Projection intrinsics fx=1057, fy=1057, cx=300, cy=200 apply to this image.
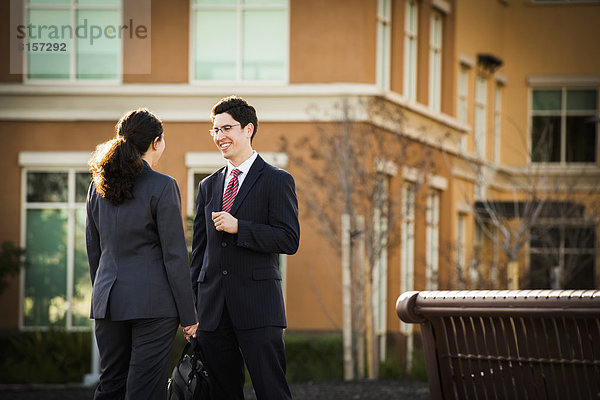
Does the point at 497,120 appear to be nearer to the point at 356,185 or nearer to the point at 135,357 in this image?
the point at 356,185

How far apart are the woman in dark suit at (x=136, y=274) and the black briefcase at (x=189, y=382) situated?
0.11m

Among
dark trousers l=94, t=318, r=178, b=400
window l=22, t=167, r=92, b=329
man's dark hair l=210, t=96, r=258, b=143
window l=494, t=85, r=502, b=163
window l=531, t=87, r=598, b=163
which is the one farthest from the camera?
window l=531, t=87, r=598, b=163

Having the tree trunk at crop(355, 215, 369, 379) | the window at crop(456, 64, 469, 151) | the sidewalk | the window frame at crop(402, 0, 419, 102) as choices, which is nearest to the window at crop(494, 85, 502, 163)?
the window at crop(456, 64, 469, 151)

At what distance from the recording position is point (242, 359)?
18.0ft

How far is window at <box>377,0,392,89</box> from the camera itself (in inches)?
665

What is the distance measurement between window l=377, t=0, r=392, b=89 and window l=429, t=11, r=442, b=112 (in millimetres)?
2659

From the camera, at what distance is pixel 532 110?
25797 mm

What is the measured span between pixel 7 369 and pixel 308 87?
5921mm

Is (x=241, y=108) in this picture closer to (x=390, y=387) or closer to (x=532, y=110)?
(x=390, y=387)

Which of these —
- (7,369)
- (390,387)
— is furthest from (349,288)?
(7,369)

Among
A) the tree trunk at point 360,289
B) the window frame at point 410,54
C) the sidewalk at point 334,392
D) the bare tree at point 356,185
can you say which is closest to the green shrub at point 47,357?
the sidewalk at point 334,392

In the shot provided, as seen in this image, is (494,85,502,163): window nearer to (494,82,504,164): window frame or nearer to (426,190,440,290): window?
(494,82,504,164): window frame

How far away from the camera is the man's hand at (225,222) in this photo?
206 inches

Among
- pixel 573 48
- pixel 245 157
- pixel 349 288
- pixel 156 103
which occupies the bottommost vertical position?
pixel 349 288
